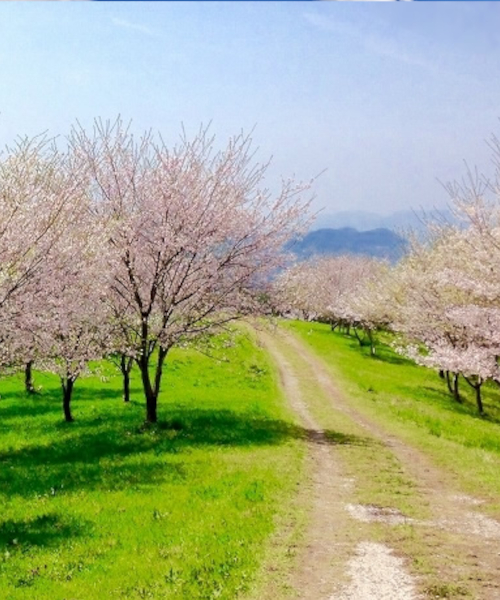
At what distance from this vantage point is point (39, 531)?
15867mm

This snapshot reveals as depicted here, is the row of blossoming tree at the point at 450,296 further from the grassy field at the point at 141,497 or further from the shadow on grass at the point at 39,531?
the shadow on grass at the point at 39,531

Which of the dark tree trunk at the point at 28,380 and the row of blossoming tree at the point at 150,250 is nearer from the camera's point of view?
the row of blossoming tree at the point at 150,250

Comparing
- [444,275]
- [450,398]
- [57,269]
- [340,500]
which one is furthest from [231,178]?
[450,398]

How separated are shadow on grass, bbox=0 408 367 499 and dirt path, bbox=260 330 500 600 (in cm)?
444

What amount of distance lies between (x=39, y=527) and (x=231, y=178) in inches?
735

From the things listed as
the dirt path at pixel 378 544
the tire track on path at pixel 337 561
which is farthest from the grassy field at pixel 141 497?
the dirt path at pixel 378 544

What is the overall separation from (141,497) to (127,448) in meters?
7.53

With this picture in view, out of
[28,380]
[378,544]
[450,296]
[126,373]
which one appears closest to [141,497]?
[378,544]

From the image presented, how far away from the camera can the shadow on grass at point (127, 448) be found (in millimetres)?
20734

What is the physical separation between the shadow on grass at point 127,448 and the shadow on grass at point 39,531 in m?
2.42

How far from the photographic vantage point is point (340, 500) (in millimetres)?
17859

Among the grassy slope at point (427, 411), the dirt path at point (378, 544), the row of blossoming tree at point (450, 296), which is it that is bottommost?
the grassy slope at point (427, 411)

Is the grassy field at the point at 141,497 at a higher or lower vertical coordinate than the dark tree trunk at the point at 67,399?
lower

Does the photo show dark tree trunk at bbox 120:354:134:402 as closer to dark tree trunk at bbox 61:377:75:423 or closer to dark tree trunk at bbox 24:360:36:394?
dark tree trunk at bbox 61:377:75:423
